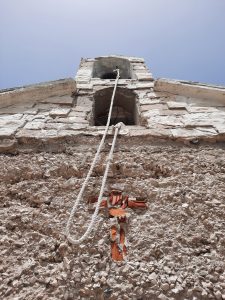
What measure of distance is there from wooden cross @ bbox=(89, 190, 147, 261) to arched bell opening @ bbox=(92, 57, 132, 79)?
4.06 metres

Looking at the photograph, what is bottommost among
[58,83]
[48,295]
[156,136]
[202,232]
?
[48,295]

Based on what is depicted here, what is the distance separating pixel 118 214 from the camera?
73.5 inches

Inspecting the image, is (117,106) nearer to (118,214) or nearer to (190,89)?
(190,89)

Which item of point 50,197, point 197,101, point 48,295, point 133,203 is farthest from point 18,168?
point 197,101

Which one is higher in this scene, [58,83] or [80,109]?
[58,83]

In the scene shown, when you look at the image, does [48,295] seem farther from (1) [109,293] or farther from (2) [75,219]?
(2) [75,219]

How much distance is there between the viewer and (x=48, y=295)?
1392 millimetres

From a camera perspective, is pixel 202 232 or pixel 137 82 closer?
pixel 202 232

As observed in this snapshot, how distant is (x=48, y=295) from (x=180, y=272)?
68 cm

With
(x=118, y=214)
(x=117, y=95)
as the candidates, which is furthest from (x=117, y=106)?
(x=118, y=214)

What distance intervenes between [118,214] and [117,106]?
8.62ft

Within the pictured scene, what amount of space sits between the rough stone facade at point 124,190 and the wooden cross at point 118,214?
0.04 metres

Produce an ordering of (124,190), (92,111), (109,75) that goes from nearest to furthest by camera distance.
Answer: (124,190) < (92,111) < (109,75)

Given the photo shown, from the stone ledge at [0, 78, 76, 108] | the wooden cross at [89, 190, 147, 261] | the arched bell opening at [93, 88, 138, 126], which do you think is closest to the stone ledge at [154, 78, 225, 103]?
the arched bell opening at [93, 88, 138, 126]
